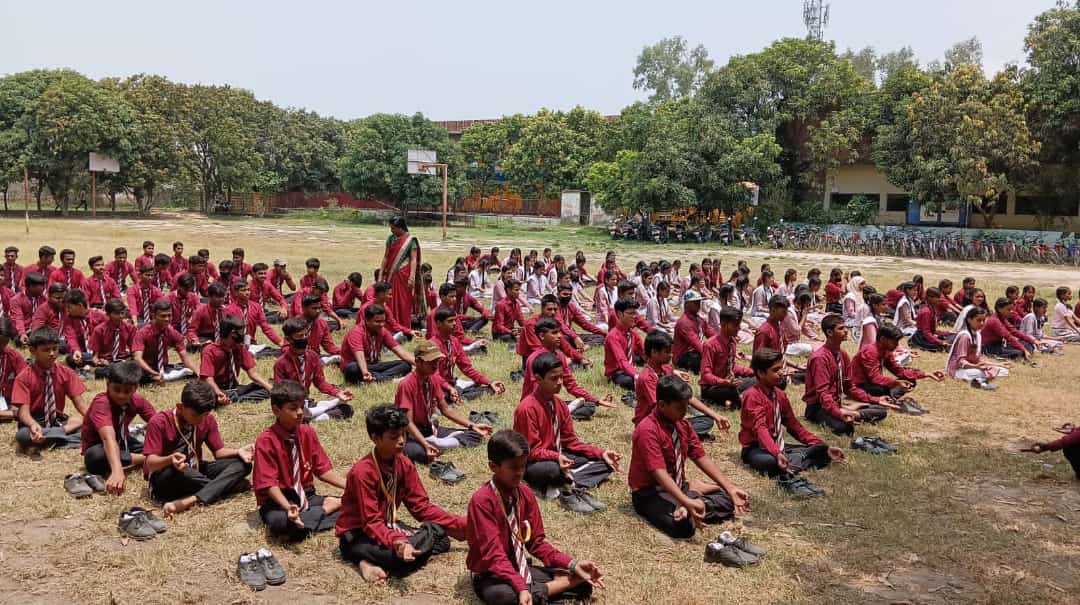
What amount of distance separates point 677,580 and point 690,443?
1.08m

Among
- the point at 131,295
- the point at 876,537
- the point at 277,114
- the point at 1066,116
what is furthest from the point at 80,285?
the point at 277,114

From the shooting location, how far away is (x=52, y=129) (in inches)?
1713

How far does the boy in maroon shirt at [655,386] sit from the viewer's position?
6977 mm

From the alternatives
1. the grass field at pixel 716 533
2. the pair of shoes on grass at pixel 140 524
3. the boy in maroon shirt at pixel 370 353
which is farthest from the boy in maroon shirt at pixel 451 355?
the pair of shoes on grass at pixel 140 524

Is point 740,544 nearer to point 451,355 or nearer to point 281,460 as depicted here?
point 281,460

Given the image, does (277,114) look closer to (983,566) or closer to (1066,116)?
(1066,116)

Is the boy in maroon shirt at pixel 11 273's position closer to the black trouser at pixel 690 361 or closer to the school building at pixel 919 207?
the black trouser at pixel 690 361

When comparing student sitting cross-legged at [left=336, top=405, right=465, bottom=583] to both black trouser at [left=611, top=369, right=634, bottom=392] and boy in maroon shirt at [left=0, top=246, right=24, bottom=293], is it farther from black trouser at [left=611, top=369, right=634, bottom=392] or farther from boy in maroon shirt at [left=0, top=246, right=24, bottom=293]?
boy in maroon shirt at [left=0, top=246, right=24, bottom=293]

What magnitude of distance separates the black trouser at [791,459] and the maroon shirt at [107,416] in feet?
16.1

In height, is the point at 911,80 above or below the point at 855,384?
above

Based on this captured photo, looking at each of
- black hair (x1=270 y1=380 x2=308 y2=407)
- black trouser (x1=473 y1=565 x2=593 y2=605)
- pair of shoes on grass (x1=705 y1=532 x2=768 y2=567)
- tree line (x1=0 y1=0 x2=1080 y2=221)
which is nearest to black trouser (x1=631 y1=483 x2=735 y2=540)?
pair of shoes on grass (x1=705 y1=532 x2=768 y2=567)

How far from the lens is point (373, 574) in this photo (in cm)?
493

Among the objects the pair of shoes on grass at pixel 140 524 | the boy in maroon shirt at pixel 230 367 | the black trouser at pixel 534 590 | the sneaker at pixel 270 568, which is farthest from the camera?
the boy in maroon shirt at pixel 230 367

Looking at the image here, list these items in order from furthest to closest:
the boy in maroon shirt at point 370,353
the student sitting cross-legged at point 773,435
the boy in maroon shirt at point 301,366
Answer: the boy in maroon shirt at point 370,353 → the boy in maroon shirt at point 301,366 → the student sitting cross-legged at point 773,435
